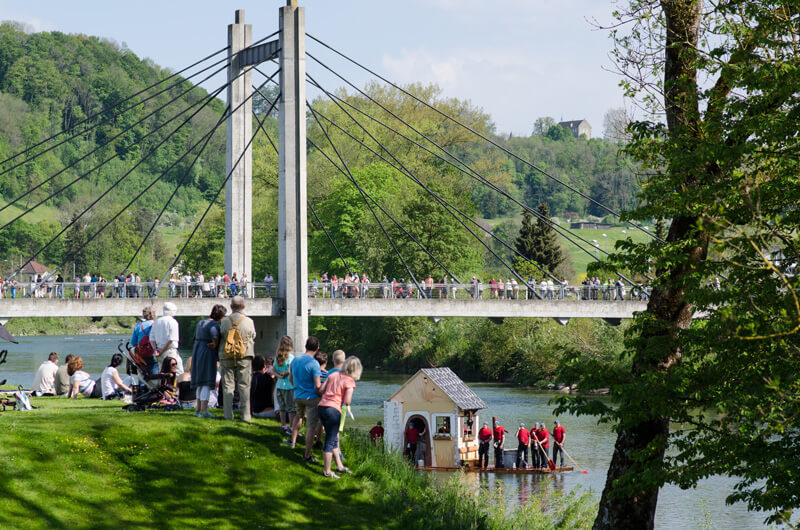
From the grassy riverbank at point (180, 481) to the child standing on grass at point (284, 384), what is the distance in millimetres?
199

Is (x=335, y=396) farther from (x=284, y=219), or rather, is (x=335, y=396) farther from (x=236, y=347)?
(x=284, y=219)

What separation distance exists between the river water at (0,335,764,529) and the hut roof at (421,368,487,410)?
5.71ft

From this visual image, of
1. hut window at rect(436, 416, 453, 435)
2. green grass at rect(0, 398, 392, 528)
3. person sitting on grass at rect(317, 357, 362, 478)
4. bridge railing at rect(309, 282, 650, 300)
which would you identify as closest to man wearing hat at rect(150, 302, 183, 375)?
green grass at rect(0, 398, 392, 528)

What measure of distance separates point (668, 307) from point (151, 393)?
6.60m

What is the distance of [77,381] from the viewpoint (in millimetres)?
17781

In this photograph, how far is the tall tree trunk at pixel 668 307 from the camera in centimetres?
1171

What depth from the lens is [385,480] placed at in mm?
13281

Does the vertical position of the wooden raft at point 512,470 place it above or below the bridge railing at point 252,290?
below

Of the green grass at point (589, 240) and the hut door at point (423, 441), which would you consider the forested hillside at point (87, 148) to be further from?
the hut door at point (423, 441)

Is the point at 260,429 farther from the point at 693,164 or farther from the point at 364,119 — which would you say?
the point at 364,119

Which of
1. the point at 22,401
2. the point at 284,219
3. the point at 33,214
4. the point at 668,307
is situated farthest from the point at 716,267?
the point at 33,214

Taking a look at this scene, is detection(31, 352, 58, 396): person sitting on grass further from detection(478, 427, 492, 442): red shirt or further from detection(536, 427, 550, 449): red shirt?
detection(536, 427, 550, 449): red shirt

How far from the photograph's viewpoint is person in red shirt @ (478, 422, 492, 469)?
86.2 feet

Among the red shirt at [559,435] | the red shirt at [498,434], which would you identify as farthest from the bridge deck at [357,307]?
the red shirt at [559,435]
